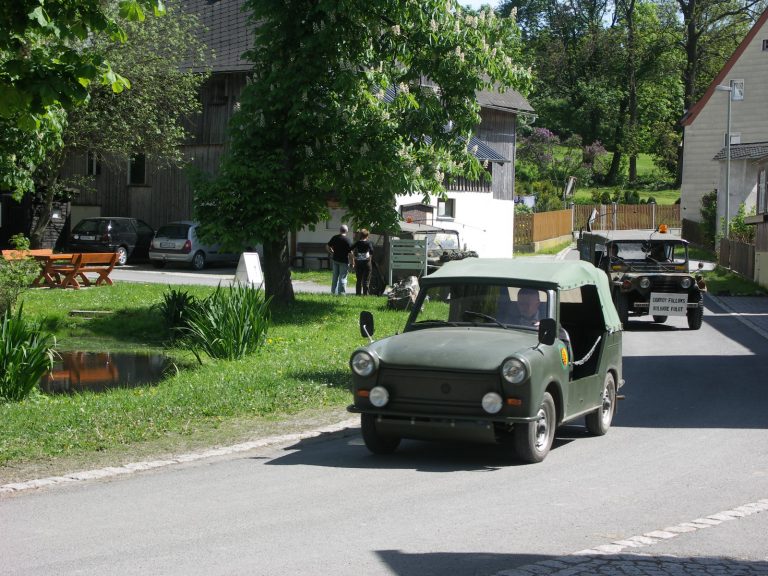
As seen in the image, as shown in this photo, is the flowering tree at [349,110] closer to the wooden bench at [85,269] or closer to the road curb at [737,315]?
the wooden bench at [85,269]

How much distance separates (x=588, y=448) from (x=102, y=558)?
17.8 ft

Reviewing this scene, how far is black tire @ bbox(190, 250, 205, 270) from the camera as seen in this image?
3784cm

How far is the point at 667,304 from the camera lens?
23.3 m

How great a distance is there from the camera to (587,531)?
22.7 ft

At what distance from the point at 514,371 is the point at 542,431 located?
87 centimetres

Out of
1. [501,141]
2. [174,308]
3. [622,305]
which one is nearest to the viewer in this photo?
[174,308]

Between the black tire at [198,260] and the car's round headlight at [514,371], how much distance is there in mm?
29871

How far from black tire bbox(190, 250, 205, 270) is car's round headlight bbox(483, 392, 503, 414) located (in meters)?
29.8

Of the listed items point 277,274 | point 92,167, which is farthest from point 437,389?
point 92,167

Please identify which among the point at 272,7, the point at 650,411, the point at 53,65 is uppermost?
the point at 272,7

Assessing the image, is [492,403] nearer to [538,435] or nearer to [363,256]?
[538,435]

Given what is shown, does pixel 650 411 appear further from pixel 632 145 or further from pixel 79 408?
pixel 632 145

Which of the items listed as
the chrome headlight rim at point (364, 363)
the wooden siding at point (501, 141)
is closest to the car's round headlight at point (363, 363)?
the chrome headlight rim at point (364, 363)

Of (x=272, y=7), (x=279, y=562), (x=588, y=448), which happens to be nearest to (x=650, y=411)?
(x=588, y=448)
